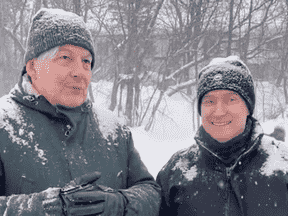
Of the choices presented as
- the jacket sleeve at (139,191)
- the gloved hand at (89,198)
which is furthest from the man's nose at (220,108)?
the gloved hand at (89,198)

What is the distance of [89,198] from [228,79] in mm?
1036

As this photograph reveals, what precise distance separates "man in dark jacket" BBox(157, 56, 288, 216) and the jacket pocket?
846 millimetres

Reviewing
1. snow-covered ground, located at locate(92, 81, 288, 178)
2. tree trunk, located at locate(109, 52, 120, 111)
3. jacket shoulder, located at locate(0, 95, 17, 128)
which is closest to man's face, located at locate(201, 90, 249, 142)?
jacket shoulder, located at locate(0, 95, 17, 128)

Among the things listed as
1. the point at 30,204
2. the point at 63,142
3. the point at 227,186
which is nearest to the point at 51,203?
the point at 30,204

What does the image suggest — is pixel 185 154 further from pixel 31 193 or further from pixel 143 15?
pixel 143 15

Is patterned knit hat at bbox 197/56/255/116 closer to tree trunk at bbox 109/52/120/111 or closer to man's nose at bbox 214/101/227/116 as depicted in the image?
man's nose at bbox 214/101/227/116

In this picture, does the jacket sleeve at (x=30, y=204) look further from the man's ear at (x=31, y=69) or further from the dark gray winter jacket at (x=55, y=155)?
the man's ear at (x=31, y=69)

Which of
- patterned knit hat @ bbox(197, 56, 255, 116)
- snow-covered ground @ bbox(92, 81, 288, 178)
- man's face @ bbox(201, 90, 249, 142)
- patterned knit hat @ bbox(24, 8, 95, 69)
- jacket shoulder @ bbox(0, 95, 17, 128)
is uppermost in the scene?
patterned knit hat @ bbox(24, 8, 95, 69)

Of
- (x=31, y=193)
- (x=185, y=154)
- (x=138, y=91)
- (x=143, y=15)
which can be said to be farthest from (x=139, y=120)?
(x=31, y=193)

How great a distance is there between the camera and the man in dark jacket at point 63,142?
1.28 m

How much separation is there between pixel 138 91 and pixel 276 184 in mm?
7544

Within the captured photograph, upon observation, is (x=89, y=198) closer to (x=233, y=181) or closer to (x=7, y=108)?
(x=7, y=108)

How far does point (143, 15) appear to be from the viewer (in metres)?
8.89

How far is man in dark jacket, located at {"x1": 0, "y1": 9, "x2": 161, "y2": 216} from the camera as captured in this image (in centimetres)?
128
